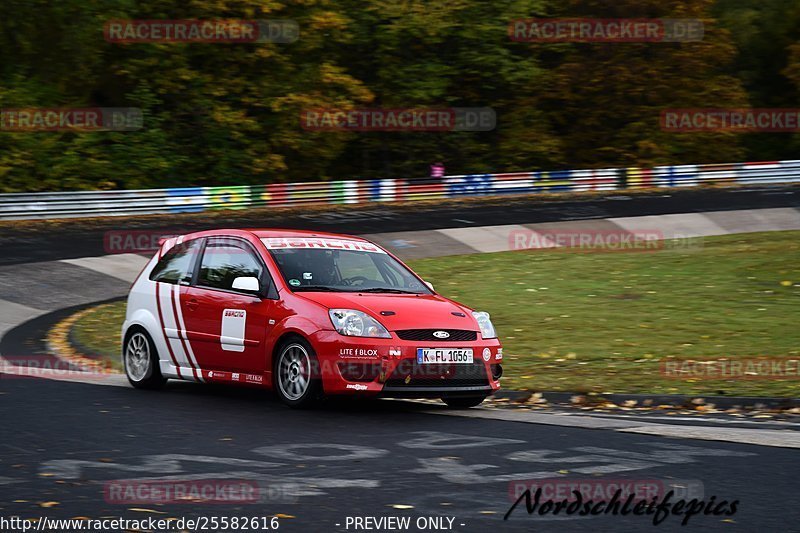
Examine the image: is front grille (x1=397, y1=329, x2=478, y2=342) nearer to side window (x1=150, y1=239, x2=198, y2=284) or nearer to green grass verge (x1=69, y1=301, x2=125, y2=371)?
side window (x1=150, y1=239, x2=198, y2=284)

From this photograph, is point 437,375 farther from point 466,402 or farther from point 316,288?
point 316,288

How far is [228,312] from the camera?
36.9 ft

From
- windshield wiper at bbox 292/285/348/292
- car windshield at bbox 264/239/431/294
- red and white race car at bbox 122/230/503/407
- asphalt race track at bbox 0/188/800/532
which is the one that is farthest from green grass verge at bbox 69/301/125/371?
windshield wiper at bbox 292/285/348/292

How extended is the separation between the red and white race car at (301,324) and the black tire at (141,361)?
1 cm

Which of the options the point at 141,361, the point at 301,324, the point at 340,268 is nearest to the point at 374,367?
the point at 301,324

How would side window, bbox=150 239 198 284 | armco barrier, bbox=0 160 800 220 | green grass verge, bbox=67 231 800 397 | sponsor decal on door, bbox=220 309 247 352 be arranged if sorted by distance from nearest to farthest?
sponsor decal on door, bbox=220 309 247 352
side window, bbox=150 239 198 284
green grass verge, bbox=67 231 800 397
armco barrier, bbox=0 160 800 220

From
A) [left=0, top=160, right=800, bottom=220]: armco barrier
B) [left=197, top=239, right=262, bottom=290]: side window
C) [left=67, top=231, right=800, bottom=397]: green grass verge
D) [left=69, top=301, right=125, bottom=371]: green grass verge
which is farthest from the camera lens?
[left=0, top=160, right=800, bottom=220]: armco barrier

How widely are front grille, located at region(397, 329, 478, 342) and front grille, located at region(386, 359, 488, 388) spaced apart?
204mm

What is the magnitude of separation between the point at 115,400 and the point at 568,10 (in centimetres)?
4614

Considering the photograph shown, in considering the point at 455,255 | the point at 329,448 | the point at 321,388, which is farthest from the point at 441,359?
the point at 455,255

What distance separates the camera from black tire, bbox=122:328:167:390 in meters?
12.1

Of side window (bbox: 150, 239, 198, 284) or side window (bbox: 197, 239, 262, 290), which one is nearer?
side window (bbox: 197, 239, 262, 290)

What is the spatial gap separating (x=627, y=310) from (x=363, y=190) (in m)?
21.8

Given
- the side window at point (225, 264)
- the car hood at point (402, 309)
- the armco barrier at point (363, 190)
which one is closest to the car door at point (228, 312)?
the side window at point (225, 264)
